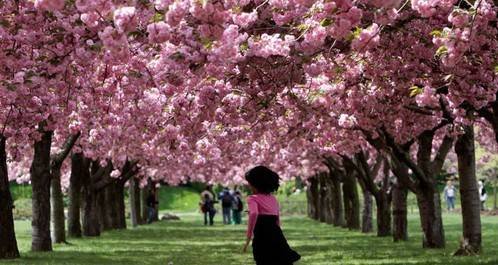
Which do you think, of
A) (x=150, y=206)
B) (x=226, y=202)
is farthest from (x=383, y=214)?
(x=150, y=206)

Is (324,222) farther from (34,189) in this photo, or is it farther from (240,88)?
(240,88)

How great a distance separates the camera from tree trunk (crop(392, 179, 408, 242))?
1075 inches

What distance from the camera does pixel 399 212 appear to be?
27375mm

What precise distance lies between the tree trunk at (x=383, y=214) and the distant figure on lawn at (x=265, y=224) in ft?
66.5

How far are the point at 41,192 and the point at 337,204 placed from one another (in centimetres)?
2394

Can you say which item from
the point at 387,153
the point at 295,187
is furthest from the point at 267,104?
the point at 295,187

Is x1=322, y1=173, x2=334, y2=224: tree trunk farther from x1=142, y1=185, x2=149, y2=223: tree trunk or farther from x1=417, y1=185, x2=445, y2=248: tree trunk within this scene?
x1=417, y1=185, x2=445, y2=248: tree trunk

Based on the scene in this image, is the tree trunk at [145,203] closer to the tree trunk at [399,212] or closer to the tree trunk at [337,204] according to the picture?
the tree trunk at [337,204]

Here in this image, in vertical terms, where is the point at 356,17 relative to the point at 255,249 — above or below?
above

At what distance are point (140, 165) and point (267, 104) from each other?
26583 millimetres

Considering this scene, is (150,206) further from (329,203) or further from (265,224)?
(265,224)

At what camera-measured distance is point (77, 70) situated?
12.3m

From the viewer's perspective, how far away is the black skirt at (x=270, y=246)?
1098 centimetres

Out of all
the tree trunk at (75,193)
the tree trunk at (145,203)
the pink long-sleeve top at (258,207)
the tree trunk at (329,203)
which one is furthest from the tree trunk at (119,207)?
the pink long-sleeve top at (258,207)
